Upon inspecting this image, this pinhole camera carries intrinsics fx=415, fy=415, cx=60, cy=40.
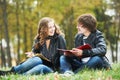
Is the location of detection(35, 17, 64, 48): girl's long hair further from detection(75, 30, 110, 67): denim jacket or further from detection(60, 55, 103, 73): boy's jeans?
detection(60, 55, 103, 73): boy's jeans

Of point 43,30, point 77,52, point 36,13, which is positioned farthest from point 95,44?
point 36,13

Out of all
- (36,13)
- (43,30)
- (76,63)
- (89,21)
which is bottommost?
(36,13)

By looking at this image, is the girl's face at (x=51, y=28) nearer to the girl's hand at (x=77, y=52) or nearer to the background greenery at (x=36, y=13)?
the girl's hand at (x=77, y=52)

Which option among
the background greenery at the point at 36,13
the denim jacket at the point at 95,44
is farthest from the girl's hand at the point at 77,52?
the background greenery at the point at 36,13

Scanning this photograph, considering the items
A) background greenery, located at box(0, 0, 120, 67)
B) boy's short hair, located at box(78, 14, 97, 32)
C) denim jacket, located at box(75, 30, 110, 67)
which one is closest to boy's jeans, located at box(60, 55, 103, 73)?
denim jacket, located at box(75, 30, 110, 67)

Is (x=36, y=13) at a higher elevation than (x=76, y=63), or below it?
below

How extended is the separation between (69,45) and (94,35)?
22615 mm

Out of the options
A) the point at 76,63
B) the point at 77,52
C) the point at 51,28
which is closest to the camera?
the point at 77,52

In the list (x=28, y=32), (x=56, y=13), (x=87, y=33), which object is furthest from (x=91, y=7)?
(x=87, y=33)

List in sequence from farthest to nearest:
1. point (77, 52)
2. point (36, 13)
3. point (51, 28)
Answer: point (36, 13) → point (51, 28) → point (77, 52)

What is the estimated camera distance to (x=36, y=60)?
808 cm

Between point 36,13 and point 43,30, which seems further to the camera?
point 36,13

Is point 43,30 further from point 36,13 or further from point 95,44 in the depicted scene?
point 36,13

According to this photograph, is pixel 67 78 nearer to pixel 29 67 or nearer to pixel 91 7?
pixel 29 67
